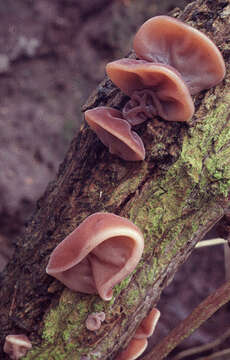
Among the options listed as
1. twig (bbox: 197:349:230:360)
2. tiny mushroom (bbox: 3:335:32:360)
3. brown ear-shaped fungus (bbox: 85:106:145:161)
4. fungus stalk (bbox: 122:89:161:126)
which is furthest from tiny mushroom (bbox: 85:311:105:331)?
twig (bbox: 197:349:230:360)

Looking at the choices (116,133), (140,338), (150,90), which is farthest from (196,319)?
(150,90)

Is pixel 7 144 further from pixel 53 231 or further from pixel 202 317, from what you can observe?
pixel 202 317

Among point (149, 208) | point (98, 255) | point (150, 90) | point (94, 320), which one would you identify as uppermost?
point (150, 90)

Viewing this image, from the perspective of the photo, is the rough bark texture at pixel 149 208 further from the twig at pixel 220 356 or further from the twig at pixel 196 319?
the twig at pixel 220 356

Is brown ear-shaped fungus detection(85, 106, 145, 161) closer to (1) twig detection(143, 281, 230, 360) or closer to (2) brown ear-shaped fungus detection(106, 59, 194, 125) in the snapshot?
(2) brown ear-shaped fungus detection(106, 59, 194, 125)

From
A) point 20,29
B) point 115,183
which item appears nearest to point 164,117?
point 115,183

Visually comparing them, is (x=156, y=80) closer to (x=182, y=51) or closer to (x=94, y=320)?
(x=182, y=51)
